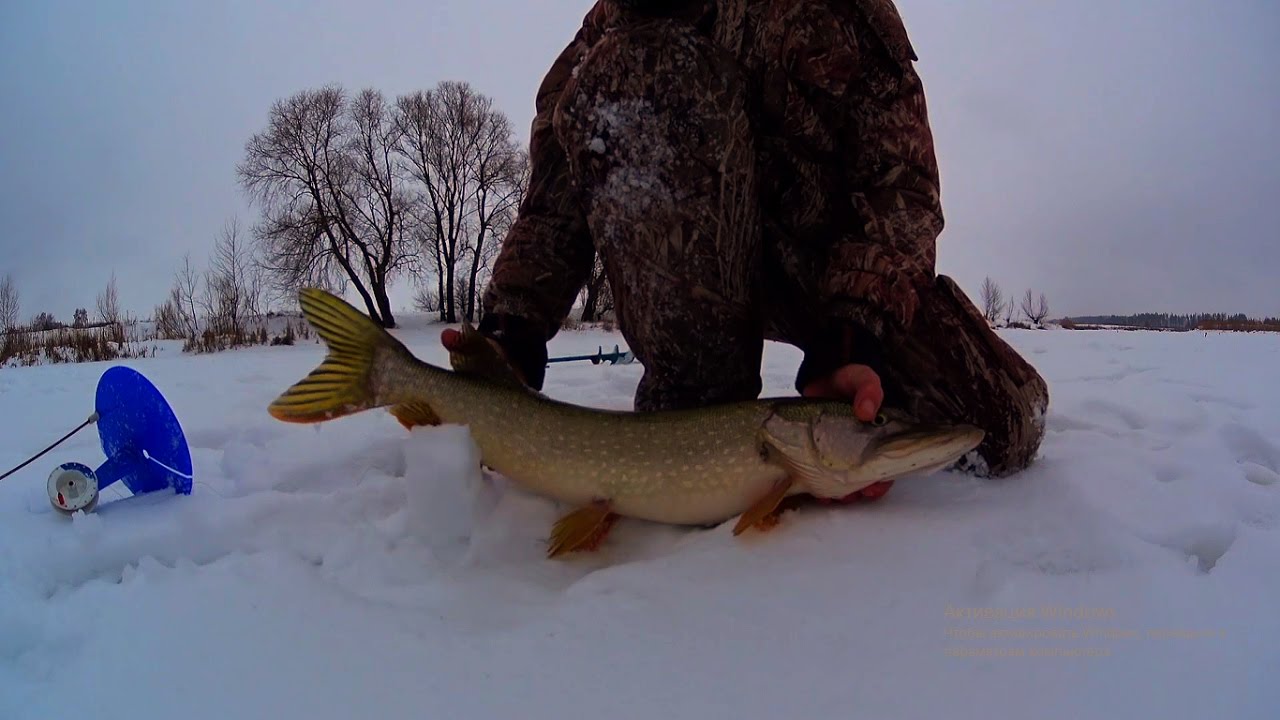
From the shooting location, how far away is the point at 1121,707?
2.50 ft

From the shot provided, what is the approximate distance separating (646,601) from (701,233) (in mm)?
983

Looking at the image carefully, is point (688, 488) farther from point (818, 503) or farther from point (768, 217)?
point (768, 217)

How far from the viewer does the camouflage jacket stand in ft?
5.24

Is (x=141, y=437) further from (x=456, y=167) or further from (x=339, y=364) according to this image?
(x=456, y=167)

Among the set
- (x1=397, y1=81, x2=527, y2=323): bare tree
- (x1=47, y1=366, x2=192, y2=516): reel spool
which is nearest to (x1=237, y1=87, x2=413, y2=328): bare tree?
(x1=397, y1=81, x2=527, y2=323): bare tree

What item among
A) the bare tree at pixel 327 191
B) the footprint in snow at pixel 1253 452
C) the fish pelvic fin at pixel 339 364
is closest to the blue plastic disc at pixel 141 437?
the fish pelvic fin at pixel 339 364

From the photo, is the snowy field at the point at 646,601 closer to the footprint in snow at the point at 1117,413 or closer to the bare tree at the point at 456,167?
the footprint in snow at the point at 1117,413

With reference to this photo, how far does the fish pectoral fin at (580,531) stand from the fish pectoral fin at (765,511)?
0.28 metres

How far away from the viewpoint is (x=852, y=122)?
1771 mm

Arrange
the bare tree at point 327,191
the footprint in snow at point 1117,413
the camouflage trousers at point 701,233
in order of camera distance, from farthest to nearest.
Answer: the bare tree at point 327,191 < the footprint in snow at point 1117,413 < the camouflage trousers at point 701,233

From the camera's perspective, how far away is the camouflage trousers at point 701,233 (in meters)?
1.65

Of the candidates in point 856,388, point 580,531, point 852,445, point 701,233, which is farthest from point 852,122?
point 580,531

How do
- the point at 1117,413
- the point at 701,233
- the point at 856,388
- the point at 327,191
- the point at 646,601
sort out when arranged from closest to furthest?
1. the point at 646,601
2. the point at 856,388
3. the point at 701,233
4. the point at 1117,413
5. the point at 327,191

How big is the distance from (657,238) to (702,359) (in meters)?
0.36
